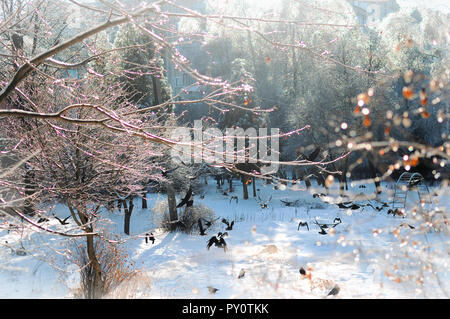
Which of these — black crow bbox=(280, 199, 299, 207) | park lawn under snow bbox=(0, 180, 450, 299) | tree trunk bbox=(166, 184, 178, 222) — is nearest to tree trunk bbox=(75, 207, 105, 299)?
park lawn under snow bbox=(0, 180, 450, 299)

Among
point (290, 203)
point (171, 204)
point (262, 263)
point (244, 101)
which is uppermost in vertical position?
point (244, 101)

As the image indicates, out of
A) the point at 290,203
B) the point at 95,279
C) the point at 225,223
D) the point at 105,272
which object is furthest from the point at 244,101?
the point at 290,203

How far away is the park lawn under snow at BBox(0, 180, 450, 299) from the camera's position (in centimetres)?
535

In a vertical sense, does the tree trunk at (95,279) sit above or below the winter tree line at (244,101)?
below

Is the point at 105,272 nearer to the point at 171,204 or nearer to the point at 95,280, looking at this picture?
the point at 95,280

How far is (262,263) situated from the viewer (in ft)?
27.7

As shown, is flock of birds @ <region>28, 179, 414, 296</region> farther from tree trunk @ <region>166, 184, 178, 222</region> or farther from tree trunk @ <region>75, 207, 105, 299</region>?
tree trunk @ <region>75, 207, 105, 299</region>

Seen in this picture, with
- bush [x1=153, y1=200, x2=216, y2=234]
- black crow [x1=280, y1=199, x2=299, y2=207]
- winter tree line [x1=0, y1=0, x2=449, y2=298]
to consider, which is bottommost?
black crow [x1=280, y1=199, x2=299, y2=207]

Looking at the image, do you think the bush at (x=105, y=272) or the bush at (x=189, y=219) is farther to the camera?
the bush at (x=189, y=219)

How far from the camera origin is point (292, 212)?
54.9 feet

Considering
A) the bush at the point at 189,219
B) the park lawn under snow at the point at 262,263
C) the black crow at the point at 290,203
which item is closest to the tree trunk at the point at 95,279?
the park lawn under snow at the point at 262,263

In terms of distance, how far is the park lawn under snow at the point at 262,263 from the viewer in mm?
5353

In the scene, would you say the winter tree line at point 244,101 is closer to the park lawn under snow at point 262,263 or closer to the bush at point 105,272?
the bush at point 105,272
